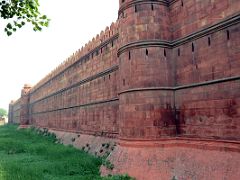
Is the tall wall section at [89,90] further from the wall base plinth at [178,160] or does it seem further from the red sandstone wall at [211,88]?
the red sandstone wall at [211,88]

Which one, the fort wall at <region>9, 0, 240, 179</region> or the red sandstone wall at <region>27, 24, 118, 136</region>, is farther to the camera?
the red sandstone wall at <region>27, 24, 118, 136</region>

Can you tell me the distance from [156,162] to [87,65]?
11.9m

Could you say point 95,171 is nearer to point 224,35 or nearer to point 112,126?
point 112,126


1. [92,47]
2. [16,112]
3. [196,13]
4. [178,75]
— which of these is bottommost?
[178,75]

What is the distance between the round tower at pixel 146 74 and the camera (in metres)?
10.4

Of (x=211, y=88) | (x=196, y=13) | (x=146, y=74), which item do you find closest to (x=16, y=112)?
(x=146, y=74)

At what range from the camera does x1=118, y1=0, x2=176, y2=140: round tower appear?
1043 cm

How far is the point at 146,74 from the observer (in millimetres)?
10828

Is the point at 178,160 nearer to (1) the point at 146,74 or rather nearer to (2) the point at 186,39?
(1) the point at 146,74

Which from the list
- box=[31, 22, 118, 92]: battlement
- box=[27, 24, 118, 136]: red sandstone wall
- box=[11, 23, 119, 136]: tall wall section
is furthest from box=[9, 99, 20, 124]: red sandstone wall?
box=[31, 22, 118, 92]: battlement

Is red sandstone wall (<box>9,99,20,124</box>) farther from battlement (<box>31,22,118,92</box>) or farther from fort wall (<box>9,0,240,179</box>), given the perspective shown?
fort wall (<box>9,0,240,179</box>)

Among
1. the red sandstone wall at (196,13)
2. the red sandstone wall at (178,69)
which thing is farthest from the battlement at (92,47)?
the red sandstone wall at (196,13)

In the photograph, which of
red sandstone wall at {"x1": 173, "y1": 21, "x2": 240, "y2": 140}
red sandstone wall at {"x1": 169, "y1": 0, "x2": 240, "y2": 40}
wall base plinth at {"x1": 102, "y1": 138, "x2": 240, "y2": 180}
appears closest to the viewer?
wall base plinth at {"x1": 102, "y1": 138, "x2": 240, "y2": 180}

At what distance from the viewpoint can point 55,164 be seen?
13.4 meters
